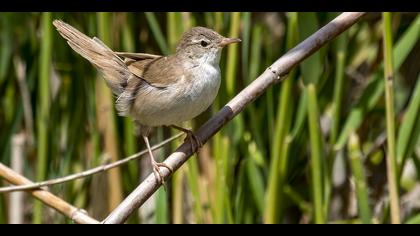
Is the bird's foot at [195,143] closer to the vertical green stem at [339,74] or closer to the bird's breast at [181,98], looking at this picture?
the bird's breast at [181,98]

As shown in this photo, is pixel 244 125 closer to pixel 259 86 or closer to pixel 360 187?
pixel 360 187

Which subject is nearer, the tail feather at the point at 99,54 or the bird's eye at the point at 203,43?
the tail feather at the point at 99,54

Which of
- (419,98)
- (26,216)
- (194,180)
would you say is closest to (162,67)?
(194,180)

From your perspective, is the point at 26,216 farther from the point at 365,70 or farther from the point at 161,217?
the point at 365,70

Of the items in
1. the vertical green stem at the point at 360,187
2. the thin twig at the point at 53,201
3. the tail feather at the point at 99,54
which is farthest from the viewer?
the vertical green stem at the point at 360,187

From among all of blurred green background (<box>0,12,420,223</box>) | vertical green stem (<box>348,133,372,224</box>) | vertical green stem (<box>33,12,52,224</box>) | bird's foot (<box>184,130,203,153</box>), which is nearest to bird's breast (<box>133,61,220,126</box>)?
bird's foot (<box>184,130,203,153</box>)

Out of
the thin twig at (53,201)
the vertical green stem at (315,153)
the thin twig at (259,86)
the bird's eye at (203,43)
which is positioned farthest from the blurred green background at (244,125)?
the thin twig at (53,201)

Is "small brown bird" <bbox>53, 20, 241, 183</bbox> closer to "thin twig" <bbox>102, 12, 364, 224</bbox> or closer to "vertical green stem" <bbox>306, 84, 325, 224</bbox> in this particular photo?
"thin twig" <bbox>102, 12, 364, 224</bbox>
